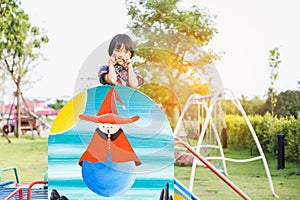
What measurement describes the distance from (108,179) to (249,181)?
11.8 ft

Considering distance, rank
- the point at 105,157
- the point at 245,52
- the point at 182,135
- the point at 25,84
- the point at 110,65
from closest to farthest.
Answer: the point at 105,157 → the point at 110,65 → the point at 182,135 → the point at 245,52 → the point at 25,84

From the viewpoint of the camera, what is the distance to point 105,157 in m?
2.48

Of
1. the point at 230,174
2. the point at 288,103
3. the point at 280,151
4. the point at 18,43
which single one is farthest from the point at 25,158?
the point at 288,103

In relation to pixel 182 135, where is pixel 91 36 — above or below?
above

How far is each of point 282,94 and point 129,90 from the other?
6.52 m

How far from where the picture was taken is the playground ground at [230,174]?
5.04 m

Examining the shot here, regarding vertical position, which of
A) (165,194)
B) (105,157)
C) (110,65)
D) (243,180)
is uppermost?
(110,65)

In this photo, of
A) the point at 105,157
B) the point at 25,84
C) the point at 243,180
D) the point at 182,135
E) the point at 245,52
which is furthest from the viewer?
the point at 25,84

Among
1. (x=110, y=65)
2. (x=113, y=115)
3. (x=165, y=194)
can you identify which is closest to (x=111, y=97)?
(x=113, y=115)

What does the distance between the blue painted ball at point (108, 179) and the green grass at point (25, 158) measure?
3.64 metres

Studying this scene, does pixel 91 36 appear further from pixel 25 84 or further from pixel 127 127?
pixel 127 127

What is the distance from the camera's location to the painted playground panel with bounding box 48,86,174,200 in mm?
2484

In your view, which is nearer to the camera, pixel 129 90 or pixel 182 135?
pixel 129 90

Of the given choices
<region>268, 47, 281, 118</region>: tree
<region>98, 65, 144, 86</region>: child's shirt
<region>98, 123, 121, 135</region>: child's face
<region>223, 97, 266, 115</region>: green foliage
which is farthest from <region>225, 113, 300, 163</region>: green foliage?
<region>98, 123, 121, 135</region>: child's face
